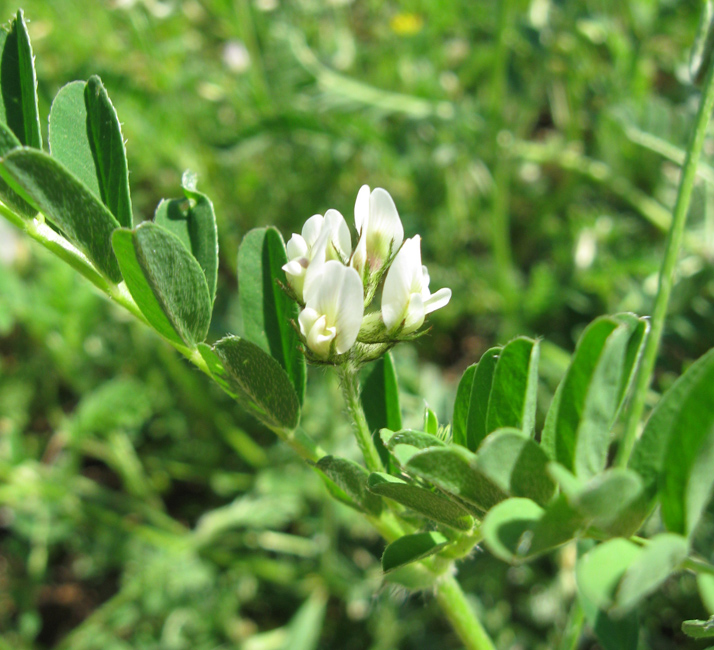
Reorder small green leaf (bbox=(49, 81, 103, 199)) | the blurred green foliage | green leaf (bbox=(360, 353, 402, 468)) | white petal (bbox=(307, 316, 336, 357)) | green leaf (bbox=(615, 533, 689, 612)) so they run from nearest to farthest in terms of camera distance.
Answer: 1. green leaf (bbox=(615, 533, 689, 612))
2. white petal (bbox=(307, 316, 336, 357))
3. small green leaf (bbox=(49, 81, 103, 199))
4. green leaf (bbox=(360, 353, 402, 468))
5. the blurred green foliage

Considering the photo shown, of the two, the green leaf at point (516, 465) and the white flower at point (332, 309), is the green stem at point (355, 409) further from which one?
the green leaf at point (516, 465)

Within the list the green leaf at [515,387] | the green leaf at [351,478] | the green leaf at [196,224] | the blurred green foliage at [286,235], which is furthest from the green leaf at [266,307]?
the blurred green foliage at [286,235]

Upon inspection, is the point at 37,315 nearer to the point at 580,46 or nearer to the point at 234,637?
the point at 234,637

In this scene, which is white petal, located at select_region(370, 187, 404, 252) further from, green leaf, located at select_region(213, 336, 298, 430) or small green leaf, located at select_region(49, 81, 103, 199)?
small green leaf, located at select_region(49, 81, 103, 199)

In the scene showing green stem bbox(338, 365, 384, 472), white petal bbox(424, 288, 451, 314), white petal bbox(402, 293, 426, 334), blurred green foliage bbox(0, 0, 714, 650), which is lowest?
Result: blurred green foliage bbox(0, 0, 714, 650)

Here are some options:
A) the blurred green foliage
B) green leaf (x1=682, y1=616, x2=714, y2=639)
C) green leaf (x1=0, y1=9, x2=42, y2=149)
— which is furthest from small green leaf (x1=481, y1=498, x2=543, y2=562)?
the blurred green foliage

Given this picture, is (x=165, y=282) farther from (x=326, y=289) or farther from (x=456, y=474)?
(x=456, y=474)
